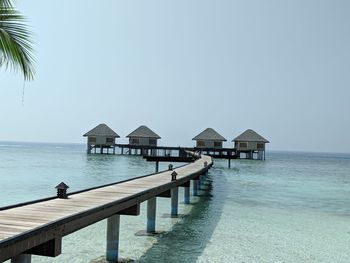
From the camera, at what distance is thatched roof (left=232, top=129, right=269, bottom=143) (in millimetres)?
60031

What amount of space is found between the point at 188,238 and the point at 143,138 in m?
51.0

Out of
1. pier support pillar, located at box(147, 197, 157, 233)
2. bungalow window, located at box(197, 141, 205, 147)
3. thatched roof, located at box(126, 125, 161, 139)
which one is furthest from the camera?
thatched roof, located at box(126, 125, 161, 139)

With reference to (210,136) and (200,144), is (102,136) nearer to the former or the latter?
(200,144)

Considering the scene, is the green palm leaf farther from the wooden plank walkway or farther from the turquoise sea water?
the turquoise sea water

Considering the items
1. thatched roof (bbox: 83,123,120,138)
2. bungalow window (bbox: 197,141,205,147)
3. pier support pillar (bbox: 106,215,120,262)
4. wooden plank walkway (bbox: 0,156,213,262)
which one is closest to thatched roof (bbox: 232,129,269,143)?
bungalow window (bbox: 197,141,205,147)

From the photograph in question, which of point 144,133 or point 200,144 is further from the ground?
point 144,133

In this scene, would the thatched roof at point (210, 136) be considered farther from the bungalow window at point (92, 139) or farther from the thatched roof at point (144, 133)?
the bungalow window at point (92, 139)

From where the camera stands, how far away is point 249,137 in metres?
60.7

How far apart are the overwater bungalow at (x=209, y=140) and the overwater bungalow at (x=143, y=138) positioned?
6125 mm

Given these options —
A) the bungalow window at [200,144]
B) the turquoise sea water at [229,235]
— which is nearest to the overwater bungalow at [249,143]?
the bungalow window at [200,144]

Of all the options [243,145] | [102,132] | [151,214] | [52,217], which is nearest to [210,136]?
[243,145]

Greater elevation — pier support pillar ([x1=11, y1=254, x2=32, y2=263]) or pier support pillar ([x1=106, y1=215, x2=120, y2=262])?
pier support pillar ([x1=11, y1=254, x2=32, y2=263])

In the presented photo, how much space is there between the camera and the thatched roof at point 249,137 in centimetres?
6003

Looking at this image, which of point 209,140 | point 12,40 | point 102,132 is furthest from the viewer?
point 102,132
